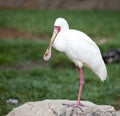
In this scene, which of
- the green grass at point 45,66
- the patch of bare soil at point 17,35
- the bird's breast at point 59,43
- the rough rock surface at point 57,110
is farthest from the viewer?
the patch of bare soil at point 17,35

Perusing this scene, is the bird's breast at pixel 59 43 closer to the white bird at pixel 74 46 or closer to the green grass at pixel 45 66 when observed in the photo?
the white bird at pixel 74 46

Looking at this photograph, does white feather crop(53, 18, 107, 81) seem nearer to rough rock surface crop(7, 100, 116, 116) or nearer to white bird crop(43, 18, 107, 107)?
white bird crop(43, 18, 107, 107)

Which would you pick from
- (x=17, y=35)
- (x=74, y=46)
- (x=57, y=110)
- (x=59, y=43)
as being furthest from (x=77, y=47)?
(x=17, y=35)

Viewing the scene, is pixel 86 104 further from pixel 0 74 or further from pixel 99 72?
pixel 0 74

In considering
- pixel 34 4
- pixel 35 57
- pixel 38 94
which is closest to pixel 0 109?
pixel 38 94

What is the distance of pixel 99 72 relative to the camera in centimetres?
660

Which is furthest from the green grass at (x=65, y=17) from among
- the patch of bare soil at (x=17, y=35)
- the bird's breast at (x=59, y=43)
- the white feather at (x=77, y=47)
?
the bird's breast at (x=59, y=43)

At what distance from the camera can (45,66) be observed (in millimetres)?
11914

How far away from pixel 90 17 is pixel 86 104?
12.0 metres

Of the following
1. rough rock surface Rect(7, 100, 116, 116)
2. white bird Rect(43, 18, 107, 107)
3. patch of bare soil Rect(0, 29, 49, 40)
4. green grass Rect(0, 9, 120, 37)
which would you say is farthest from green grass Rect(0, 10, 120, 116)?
white bird Rect(43, 18, 107, 107)

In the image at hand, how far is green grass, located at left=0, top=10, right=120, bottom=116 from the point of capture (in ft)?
28.6

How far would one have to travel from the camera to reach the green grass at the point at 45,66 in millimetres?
8727

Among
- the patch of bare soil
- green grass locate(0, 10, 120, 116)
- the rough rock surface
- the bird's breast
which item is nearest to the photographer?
A: the rough rock surface

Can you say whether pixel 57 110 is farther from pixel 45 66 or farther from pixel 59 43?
pixel 45 66
